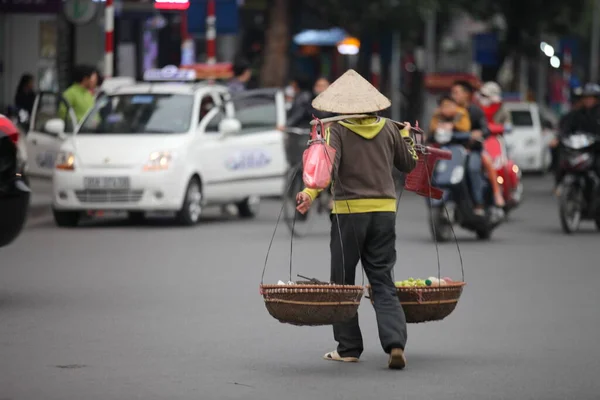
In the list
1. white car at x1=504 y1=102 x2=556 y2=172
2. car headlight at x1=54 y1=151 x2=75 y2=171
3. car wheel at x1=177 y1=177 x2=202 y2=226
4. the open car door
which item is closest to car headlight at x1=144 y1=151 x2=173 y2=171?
car wheel at x1=177 y1=177 x2=202 y2=226

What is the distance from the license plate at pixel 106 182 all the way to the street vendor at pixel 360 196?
1007 centimetres

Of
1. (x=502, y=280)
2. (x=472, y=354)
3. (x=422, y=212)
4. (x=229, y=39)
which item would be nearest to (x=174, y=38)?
(x=229, y=39)

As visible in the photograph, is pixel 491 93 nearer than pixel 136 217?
Yes

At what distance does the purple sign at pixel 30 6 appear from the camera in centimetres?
2911

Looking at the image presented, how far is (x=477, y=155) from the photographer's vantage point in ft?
59.0

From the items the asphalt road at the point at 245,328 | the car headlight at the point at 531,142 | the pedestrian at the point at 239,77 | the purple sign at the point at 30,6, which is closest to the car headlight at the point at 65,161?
the asphalt road at the point at 245,328

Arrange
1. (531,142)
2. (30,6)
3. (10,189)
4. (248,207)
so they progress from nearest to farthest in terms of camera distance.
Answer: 1. (10,189)
2. (248,207)
3. (30,6)
4. (531,142)

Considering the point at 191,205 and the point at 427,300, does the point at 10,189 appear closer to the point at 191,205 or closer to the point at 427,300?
the point at 427,300

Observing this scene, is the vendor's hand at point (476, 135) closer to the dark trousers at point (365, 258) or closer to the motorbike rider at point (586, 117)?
the motorbike rider at point (586, 117)

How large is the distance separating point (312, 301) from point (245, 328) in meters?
2.16

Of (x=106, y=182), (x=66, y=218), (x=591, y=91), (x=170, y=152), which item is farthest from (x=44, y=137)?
(x=591, y=91)

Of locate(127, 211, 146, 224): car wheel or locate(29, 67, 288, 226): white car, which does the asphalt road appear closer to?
locate(29, 67, 288, 226): white car

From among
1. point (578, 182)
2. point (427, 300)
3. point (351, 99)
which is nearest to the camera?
point (351, 99)

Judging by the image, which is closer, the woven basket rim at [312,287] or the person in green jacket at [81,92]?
the woven basket rim at [312,287]
